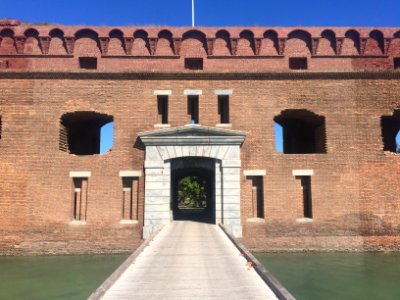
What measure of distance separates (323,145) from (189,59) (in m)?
7.24

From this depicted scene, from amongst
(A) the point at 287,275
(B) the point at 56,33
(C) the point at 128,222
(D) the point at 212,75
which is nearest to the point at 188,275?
(A) the point at 287,275

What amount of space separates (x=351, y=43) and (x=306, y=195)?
7.38m

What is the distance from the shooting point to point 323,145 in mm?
16562

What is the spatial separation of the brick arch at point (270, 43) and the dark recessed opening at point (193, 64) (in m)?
2.85

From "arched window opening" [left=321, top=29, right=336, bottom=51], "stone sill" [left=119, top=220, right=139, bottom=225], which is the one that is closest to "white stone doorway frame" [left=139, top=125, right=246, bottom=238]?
"stone sill" [left=119, top=220, right=139, bottom=225]

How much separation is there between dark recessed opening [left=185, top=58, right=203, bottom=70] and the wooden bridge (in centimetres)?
870

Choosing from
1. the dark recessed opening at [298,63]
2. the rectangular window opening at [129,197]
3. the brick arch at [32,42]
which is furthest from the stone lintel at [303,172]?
the brick arch at [32,42]

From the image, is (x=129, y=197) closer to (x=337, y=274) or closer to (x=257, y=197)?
(x=257, y=197)

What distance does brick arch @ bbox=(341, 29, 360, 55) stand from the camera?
56.0ft

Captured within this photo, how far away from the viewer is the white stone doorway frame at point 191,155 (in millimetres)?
15570

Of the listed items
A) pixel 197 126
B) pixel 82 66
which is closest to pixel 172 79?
pixel 197 126

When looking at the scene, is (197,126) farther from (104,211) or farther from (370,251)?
(370,251)

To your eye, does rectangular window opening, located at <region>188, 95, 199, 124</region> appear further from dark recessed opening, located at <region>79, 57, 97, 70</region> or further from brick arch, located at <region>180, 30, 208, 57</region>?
dark recessed opening, located at <region>79, 57, 97, 70</region>

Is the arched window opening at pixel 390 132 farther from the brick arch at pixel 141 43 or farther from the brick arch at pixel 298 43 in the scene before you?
the brick arch at pixel 141 43
